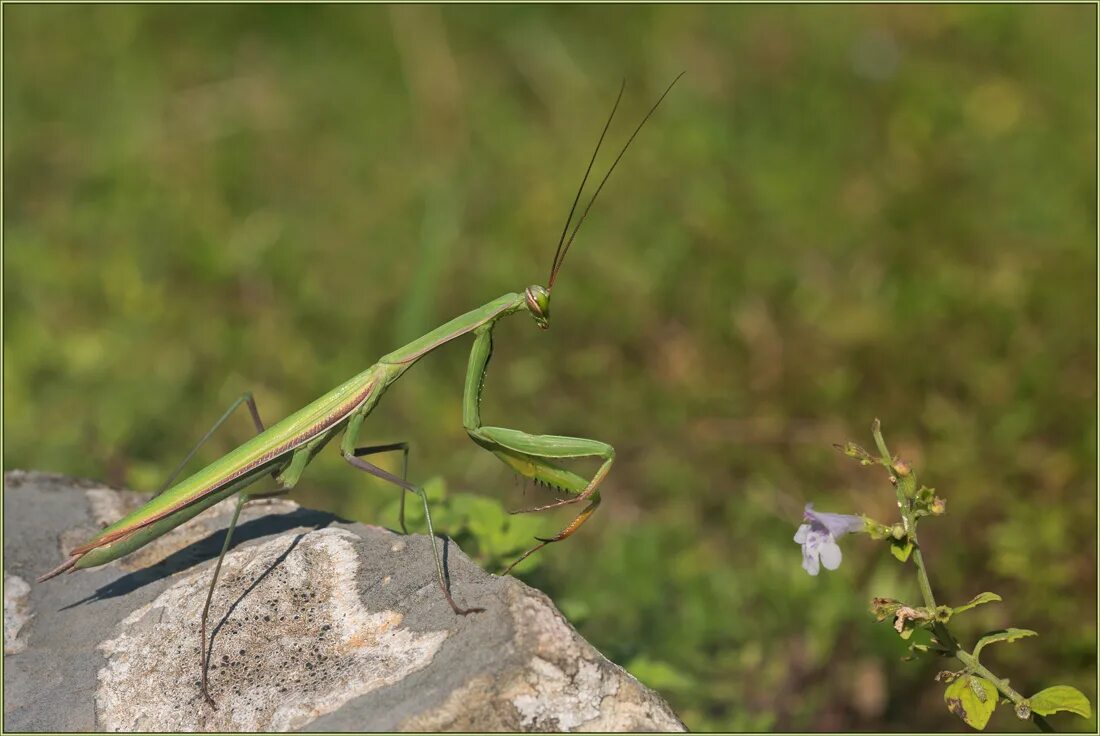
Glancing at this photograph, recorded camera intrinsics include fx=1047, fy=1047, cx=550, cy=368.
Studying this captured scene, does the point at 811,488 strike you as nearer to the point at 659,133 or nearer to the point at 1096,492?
the point at 1096,492

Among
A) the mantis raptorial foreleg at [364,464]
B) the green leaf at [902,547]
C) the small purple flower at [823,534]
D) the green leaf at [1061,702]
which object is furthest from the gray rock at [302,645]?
the green leaf at [1061,702]

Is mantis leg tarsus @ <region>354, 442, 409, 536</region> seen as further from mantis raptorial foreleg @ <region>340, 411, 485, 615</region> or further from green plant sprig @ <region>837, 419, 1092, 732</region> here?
green plant sprig @ <region>837, 419, 1092, 732</region>

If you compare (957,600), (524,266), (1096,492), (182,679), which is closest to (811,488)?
(957,600)

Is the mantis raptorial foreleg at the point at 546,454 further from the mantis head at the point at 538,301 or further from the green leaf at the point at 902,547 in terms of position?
the green leaf at the point at 902,547

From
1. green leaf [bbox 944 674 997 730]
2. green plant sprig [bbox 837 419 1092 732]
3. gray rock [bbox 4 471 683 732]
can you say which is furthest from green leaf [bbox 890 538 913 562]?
gray rock [bbox 4 471 683 732]

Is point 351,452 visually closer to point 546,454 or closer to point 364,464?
point 364,464

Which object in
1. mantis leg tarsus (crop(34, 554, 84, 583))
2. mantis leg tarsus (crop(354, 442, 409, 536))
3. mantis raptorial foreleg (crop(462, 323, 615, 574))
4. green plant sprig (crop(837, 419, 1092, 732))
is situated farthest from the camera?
mantis leg tarsus (crop(354, 442, 409, 536))

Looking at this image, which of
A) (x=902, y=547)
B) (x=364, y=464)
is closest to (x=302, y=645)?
(x=364, y=464)

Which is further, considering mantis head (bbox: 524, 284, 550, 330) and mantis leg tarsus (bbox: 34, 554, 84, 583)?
mantis head (bbox: 524, 284, 550, 330)
